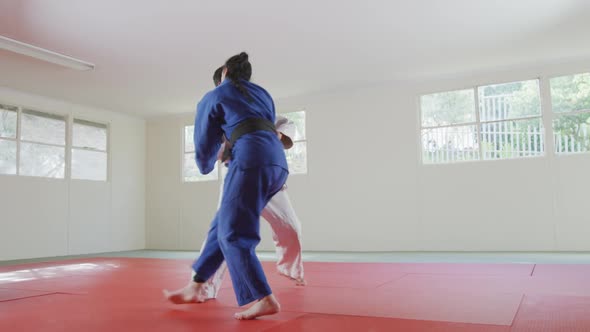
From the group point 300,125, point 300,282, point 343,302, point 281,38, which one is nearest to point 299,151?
point 300,125

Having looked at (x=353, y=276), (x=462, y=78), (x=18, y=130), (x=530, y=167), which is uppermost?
(x=462, y=78)

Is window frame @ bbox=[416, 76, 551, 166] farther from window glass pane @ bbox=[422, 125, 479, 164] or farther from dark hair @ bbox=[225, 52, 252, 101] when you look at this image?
dark hair @ bbox=[225, 52, 252, 101]

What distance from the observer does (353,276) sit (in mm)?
4738

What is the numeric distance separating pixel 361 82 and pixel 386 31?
8.06ft

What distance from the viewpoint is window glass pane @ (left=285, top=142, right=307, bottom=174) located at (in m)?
9.64

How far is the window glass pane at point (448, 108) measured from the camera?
27.5ft

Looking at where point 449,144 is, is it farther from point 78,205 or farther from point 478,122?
point 78,205

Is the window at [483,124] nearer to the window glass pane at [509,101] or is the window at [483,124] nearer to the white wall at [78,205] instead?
the window glass pane at [509,101]

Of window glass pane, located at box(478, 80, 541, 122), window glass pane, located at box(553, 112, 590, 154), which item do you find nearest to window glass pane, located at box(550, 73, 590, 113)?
window glass pane, located at box(553, 112, 590, 154)

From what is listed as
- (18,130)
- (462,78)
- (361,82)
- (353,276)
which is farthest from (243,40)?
(18,130)

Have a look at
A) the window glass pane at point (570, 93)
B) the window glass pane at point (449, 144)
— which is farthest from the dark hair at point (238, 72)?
the window glass pane at point (570, 93)

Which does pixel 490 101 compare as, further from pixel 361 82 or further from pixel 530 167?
pixel 361 82

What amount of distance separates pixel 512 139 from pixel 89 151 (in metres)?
8.00

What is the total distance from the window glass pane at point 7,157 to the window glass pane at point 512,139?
8.03m
